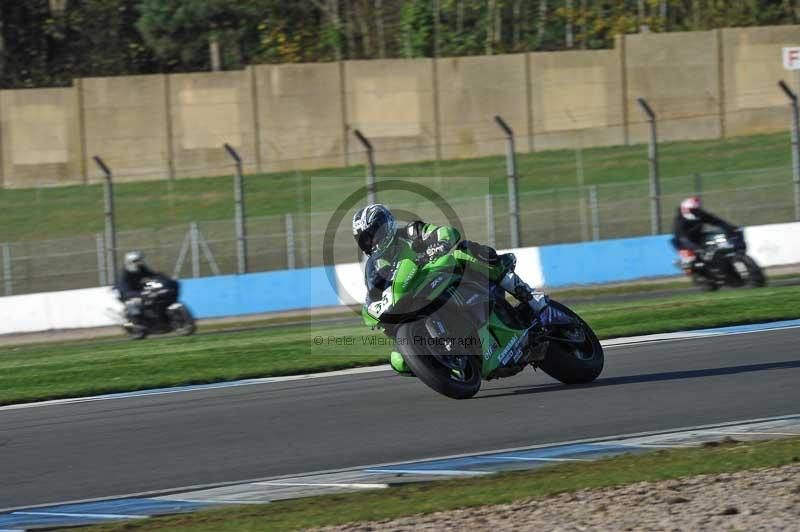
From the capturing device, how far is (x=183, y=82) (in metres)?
34.6

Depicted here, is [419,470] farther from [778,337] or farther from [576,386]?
[778,337]

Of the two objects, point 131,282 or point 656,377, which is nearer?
point 656,377

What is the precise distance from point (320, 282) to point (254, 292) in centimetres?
119

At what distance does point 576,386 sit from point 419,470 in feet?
8.60

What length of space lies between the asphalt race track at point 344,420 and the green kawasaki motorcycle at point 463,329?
0.26m

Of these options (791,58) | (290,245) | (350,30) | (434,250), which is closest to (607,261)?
(791,58)

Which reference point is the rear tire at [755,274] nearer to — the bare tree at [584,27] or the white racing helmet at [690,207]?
the white racing helmet at [690,207]

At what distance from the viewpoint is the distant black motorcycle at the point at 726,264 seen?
17.5m

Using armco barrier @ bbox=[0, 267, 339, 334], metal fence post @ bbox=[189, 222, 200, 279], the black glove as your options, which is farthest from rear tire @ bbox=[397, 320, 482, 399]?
metal fence post @ bbox=[189, 222, 200, 279]

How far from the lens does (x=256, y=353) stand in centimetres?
1312

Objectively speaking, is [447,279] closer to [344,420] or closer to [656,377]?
[344,420]

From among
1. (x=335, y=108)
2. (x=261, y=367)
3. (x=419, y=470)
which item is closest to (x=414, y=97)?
(x=335, y=108)

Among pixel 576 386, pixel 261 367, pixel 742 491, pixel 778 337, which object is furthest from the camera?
pixel 261 367

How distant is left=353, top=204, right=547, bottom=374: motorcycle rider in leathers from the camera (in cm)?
839
